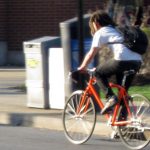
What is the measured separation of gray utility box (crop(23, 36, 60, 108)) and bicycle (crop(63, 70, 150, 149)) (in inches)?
112

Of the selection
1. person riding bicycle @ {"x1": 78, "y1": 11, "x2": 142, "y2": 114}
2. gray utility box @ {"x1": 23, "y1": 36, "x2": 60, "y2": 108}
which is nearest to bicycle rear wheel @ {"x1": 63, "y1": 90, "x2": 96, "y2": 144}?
person riding bicycle @ {"x1": 78, "y1": 11, "x2": 142, "y2": 114}

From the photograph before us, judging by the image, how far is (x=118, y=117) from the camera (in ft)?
32.9

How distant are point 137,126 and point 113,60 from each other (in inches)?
36.0

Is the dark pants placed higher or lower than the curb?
higher

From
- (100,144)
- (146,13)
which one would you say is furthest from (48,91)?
(146,13)

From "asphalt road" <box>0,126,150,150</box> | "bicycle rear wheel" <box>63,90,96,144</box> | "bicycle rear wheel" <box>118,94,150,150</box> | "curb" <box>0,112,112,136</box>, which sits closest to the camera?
"bicycle rear wheel" <box>118,94,150,150</box>

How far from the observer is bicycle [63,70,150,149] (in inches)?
388

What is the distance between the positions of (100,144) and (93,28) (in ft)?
5.05

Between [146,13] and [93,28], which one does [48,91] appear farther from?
[146,13]

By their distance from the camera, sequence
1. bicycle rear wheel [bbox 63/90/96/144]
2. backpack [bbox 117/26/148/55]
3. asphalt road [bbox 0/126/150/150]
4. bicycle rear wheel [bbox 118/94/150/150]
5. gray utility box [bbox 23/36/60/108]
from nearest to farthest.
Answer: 1. bicycle rear wheel [bbox 118/94/150/150]
2. backpack [bbox 117/26/148/55]
3. asphalt road [bbox 0/126/150/150]
4. bicycle rear wheel [bbox 63/90/96/144]
5. gray utility box [bbox 23/36/60/108]

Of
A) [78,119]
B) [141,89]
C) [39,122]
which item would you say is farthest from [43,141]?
[141,89]

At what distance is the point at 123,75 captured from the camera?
10133 mm

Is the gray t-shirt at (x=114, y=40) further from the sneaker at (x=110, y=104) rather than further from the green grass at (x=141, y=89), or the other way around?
the green grass at (x=141, y=89)

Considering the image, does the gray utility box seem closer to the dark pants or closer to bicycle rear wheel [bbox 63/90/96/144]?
bicycle rear wheel [bbox 63/90/96/144]
